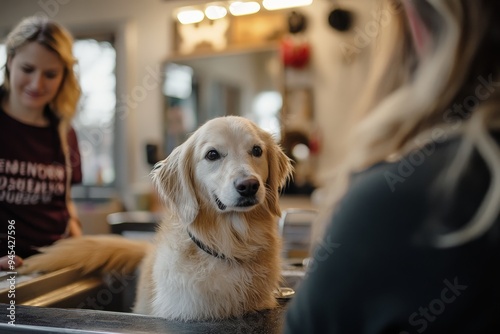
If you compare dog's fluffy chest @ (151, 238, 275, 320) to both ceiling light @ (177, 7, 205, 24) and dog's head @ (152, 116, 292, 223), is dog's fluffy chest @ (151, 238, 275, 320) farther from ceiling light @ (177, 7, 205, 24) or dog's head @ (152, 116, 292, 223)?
ceiling light @ (177, 7, 205, 24)

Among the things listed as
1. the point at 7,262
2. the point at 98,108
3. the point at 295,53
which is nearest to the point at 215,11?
the point at 295,53

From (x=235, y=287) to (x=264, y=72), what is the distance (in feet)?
7.59

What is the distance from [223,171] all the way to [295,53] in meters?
2.17

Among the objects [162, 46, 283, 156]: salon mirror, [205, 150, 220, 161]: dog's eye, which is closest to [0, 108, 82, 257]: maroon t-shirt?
[205, 150, 220, 161]: dog's eye

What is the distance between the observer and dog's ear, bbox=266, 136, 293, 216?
3.06ft

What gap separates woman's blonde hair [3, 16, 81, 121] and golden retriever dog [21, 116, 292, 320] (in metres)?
0.43

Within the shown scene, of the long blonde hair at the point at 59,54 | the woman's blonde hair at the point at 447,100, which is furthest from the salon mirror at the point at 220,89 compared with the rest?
the woman's blonde hair at the point at 447,100

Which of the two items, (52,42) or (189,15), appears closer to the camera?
(52,42)

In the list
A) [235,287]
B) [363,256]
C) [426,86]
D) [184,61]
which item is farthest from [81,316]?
[184,61]

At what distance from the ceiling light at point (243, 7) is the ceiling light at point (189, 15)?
21cm

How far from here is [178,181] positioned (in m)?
0.93

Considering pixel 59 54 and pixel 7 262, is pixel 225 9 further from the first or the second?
pixel 7 262

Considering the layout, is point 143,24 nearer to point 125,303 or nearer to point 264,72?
point 264,72

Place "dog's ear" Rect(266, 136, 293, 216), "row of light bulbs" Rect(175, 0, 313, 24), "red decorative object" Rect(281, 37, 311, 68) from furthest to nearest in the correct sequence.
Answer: "row of light bulbs" Rect(175, 0, 313, 24), "red decorative object" Rect(281, 37, 311, 68), "dog's ear" Rect(266, 136, 293, 216)
